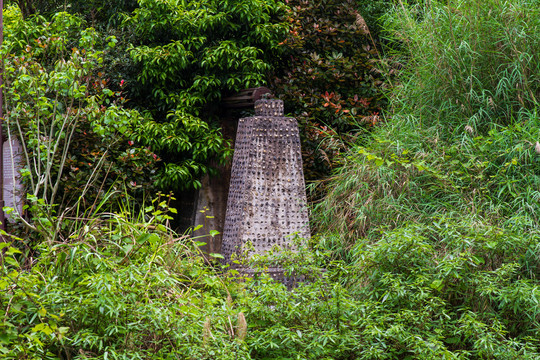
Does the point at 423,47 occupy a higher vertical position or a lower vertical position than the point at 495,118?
higher

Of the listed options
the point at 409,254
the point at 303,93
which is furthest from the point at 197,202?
the point at 409,254

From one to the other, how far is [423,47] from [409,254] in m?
2.65

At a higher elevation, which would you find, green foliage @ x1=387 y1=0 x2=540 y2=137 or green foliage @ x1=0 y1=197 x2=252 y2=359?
green foliage @ x1=387 y1=0 x2=540 y2=137

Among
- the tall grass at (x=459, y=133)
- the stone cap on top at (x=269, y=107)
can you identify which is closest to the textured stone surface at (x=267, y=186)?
the stone cap on top at (x=269, y=107)

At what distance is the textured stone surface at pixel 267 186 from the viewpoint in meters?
5.35

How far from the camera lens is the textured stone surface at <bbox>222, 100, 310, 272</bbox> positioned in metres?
5.35

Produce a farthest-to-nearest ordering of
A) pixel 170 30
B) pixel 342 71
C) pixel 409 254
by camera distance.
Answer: pixel 342 71, pixel 170 30, pixel 409 254

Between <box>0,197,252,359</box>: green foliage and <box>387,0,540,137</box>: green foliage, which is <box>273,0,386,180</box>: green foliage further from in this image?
<box>0,197,252,359</box>: green foliage

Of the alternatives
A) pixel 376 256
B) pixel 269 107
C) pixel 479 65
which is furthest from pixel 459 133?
pixel 376 256

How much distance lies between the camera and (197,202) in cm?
698

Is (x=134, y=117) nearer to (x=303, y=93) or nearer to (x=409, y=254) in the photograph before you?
(x=303, y=93)

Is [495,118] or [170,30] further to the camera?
[170,30]

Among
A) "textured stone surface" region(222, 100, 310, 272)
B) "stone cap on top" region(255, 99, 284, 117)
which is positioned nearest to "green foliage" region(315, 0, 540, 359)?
"textured stone surface" region(222, 100, 310, 272)

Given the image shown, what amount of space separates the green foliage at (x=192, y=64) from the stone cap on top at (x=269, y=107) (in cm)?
82
